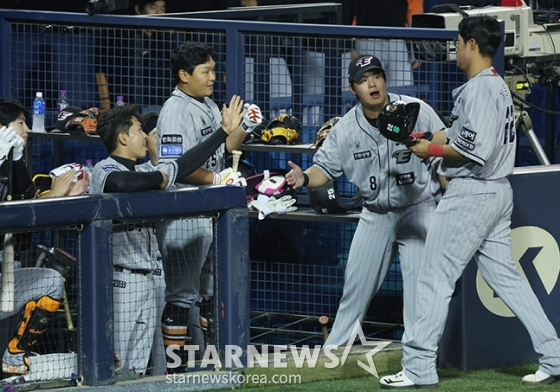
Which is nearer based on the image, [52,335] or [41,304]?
[41,304]

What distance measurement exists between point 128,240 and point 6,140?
2.66 feet

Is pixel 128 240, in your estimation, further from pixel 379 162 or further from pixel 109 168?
pixel 379 162

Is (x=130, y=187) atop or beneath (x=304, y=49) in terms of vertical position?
beneath

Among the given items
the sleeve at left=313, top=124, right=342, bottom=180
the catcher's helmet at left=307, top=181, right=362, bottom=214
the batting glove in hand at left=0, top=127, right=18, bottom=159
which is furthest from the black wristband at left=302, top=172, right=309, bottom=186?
the batting glove in hand at left=0, top=127, right=18, bottom=159

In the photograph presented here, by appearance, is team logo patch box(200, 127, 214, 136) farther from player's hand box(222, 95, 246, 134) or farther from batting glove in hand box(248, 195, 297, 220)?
batting glove in hand box(248, 195, 297, 220)

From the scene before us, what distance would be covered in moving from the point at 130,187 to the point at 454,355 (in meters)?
2.00

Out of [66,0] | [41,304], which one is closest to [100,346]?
[41,304]

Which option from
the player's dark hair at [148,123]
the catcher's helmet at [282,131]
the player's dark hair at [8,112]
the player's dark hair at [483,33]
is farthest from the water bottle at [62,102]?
the player's dark hair at [483,33]

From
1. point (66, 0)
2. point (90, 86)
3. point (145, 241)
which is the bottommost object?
point (145, 241)

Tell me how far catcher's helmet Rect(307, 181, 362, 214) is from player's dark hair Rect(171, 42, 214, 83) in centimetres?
117

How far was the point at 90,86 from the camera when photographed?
9.05 meters

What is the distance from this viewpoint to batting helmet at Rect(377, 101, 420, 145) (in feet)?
18.7

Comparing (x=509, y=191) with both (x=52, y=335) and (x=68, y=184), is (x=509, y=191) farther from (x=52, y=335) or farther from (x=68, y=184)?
(x=52, y=335)

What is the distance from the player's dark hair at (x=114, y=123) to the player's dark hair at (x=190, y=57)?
19.9 inches
